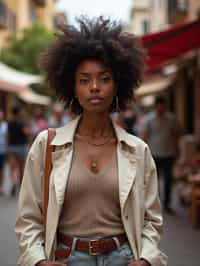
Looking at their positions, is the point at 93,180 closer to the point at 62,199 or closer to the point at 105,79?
the point at 62,199

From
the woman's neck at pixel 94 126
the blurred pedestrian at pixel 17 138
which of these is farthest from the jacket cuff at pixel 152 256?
the blurred pedestrian at pixel 17 138

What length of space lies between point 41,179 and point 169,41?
25.5ft

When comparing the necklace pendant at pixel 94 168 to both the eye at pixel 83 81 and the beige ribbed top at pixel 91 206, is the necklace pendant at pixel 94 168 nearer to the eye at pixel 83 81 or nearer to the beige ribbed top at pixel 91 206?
the beige ribbed top at pixel 91 206

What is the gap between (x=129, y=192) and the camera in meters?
2.73

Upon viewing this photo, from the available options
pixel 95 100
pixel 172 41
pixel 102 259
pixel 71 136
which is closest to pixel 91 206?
pixel 102 259

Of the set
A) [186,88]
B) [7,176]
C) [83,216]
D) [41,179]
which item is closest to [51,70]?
[41,179]

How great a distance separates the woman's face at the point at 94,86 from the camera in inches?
111

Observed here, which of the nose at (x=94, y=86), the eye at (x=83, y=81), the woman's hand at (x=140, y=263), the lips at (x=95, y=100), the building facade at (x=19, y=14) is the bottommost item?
the woman's hand at (x=140, y=263)

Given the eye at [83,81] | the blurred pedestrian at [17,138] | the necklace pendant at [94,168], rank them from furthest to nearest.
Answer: the blurred pedestrian at [17,138], the eye at [83,81], the necklace pendant at [94,168]

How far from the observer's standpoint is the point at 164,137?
9.70 meters

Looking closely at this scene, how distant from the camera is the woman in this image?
2.71 metres

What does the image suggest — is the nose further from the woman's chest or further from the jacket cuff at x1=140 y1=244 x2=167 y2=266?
the jacket cuff at x1=140 y1=244 x2=167 y2=266

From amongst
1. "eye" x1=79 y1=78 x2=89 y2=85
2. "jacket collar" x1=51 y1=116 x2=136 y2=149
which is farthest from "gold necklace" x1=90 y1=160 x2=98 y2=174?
"eye" x1=79 y1=78 x2=89 y2=85

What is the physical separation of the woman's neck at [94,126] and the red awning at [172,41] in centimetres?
697
